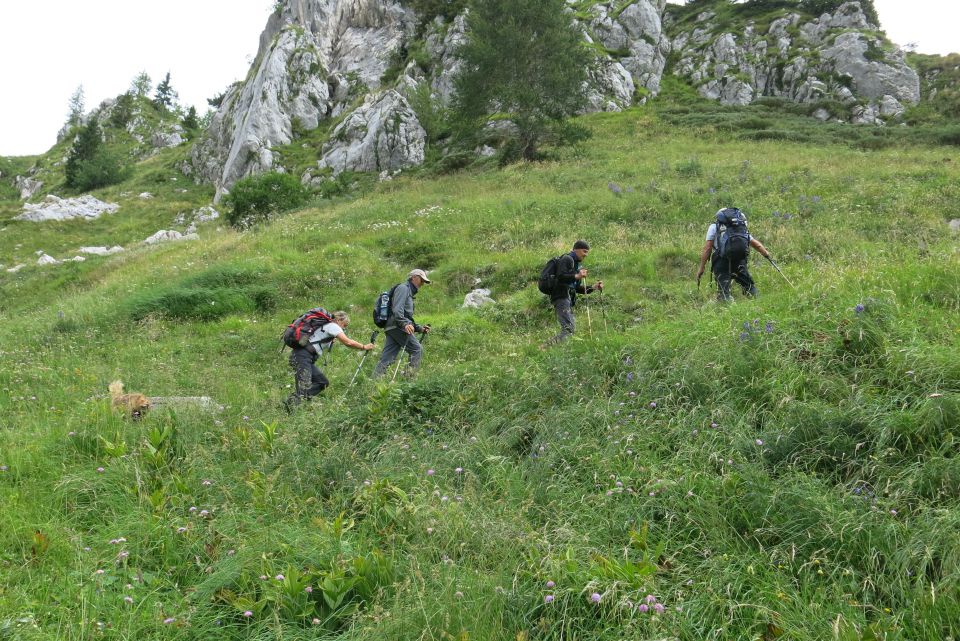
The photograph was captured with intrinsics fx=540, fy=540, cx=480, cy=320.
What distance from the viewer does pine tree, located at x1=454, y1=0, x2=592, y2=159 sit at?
1239 inches

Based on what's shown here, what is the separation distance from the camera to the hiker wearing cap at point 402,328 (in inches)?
358

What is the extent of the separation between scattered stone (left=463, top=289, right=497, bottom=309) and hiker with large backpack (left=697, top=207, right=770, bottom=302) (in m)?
4.97

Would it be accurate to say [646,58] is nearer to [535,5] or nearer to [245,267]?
[535,5]

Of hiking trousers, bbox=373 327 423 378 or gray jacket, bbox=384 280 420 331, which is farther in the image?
hiking trousers, bbox=373 327 423 378

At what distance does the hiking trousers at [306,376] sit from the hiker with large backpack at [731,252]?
6.71 m

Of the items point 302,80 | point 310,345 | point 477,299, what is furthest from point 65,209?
point 310,345

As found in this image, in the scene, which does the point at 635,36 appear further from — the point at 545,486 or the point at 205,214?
the point at 545,486

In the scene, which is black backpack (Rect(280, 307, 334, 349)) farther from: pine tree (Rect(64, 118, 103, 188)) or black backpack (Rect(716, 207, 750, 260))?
pine tree (Rect(64, 118, 103, 188))

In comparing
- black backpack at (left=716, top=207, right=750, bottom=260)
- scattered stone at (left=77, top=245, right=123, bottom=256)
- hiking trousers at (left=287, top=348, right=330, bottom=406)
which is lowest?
hiking trousers at (left=287, top=348, right=330, bottom=406)

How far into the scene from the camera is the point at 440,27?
5638 centimetres

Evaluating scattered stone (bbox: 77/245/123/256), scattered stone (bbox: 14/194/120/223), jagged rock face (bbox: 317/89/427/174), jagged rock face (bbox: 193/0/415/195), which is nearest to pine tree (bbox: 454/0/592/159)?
jagged rock face (bbox: 317/89/427/174)

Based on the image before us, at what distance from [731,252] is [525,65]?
26952 millimetres

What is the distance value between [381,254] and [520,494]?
14275mm

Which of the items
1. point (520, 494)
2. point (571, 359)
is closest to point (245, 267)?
point (571, 359)
